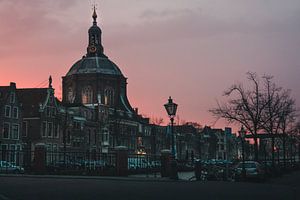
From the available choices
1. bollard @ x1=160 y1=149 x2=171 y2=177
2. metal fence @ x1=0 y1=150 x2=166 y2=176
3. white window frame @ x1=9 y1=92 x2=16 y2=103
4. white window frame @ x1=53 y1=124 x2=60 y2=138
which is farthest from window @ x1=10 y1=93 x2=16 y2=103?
bollard @ x1=160 y1=149 x2=171 y2=177

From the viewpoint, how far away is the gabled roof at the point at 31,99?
75875 millimetres

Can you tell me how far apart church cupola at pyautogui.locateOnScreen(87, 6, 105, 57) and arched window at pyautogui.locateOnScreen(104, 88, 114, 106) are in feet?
33.1

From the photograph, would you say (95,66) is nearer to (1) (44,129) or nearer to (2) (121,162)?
(1) (44,129)

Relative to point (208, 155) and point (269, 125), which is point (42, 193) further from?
point (208, 155)

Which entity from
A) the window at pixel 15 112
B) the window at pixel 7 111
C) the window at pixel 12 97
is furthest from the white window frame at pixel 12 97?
the window at pixel 15 112

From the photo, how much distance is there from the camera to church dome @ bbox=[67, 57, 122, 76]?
109750mm

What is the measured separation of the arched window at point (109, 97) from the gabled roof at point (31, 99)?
30372mm

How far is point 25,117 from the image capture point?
75.8 metres

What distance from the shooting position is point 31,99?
77438 mm

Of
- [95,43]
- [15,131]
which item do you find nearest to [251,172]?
[15,131]

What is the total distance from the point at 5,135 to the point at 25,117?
8.15m

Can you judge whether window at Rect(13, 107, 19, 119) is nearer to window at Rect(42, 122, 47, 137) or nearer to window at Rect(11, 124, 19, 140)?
window at Rect(11, 124, 19, 140)

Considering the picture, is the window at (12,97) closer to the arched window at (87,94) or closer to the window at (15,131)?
the window at (15,131)

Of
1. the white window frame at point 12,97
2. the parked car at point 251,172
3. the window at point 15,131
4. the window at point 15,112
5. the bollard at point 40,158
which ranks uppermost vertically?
the white window frame at point 12,97
